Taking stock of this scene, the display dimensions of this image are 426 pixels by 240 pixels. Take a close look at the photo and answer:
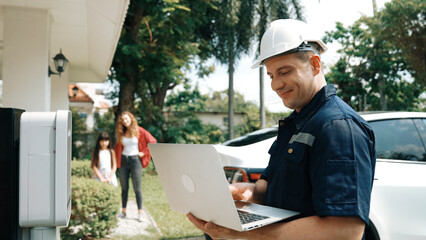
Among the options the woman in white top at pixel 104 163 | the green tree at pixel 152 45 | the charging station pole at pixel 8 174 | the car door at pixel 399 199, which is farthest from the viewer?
the green tree at pixel 152 45

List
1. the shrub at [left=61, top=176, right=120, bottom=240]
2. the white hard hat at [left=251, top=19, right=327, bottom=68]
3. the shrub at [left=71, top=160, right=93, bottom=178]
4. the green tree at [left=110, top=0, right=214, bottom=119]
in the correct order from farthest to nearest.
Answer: the green tree at [left=110, top=0, right=214, bottom=119], the shrub at [left=71, top=160, right=93, bottom=178], the shrub at [left=61, top=176, right=120, bottom=240], the white hard hat at [left=251, top=19, right=327, bottom=68]

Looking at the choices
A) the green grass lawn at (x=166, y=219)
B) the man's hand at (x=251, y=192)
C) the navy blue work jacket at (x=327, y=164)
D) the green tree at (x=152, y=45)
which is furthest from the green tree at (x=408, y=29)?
the navy blue work jacket at (x=327, y=164)

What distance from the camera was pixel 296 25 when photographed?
151 cm

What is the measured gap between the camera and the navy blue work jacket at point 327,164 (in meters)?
1.22

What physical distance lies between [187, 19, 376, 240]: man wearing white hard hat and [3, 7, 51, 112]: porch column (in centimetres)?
428

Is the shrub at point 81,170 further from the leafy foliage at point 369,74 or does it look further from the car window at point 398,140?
the leafy foliage at point 369,74

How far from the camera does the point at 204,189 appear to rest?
4.65 feet

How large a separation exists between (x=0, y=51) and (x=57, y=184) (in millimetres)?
7675

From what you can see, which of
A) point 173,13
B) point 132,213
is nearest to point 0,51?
point 132,213

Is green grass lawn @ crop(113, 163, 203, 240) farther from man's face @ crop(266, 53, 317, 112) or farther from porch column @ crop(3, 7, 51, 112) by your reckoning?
man's face @ crop(266, 53, 317, 112)

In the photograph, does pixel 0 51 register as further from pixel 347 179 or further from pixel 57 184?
pixel 347 179

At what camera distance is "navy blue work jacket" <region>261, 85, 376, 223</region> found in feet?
3.99

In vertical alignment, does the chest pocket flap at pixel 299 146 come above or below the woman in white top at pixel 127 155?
above

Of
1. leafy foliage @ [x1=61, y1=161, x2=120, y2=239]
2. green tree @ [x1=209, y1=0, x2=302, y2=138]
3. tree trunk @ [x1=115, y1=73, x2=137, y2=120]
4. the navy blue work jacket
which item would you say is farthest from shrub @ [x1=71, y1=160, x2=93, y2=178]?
green tree @ [x1=209, y1=0, x2=302, y2=138]
